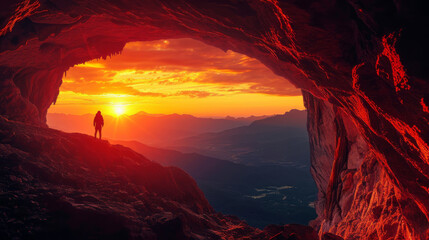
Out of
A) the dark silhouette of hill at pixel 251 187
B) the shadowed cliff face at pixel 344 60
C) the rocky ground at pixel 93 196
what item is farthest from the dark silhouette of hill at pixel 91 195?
the dark silhouette of hill at pixel 251 187

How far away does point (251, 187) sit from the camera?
118188mm

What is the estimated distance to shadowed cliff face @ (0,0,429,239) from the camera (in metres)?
4.85

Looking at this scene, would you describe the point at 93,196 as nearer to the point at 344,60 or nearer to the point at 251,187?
the point at 344,60

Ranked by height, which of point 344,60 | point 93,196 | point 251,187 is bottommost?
point 251,187

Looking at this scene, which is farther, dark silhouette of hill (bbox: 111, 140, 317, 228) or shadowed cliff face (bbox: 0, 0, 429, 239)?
dark silhouette of hill (bbox: 111, 140, 317, 228)

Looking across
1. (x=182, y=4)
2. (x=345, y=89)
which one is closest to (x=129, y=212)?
(x=182, y=4)

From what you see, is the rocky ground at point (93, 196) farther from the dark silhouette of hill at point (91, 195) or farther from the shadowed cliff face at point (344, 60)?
the shadowed cliff face at point (344, 60)

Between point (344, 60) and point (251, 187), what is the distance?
117102mm

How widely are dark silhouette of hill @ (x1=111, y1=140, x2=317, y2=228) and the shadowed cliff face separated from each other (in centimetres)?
6896

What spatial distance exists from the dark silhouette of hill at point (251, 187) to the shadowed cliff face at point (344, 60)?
69.0 m

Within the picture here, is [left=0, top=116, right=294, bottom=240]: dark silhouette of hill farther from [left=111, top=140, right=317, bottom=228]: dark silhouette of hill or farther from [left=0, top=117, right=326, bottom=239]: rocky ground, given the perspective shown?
[left=111, top=140, right=317, bottom=228]: dark silhouette of hill

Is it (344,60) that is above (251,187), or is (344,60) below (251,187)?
above

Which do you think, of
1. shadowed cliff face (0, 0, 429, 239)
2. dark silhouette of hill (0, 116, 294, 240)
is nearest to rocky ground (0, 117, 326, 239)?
dark silhouette of hill (0, 116, 294, 240)

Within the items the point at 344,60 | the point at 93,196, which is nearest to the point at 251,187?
the point at 93,196
